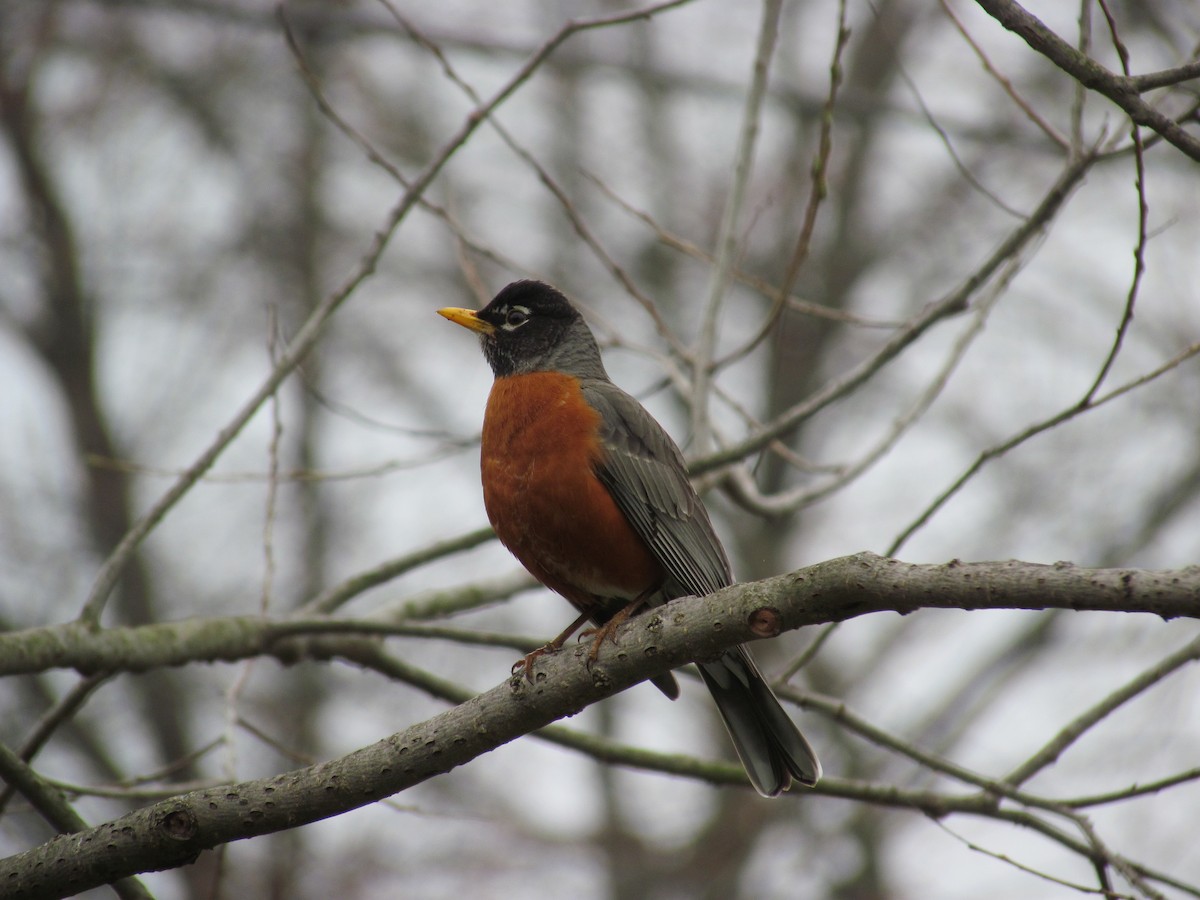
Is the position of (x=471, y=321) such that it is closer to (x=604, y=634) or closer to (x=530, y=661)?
A: (x=530, y=661)

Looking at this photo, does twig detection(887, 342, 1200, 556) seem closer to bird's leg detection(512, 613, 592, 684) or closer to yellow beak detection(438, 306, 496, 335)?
bird's leg detection(512, 613, 592, 684)

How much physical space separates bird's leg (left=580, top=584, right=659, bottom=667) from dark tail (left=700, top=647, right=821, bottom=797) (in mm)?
385

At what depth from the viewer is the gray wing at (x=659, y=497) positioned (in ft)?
16.0

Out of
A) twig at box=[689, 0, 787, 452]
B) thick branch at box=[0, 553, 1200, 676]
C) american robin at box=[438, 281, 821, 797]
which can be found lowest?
thick branch at box=[0, 553, 1200, 676]

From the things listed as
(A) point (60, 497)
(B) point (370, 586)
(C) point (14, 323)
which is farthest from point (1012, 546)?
(C) point (14, 323)

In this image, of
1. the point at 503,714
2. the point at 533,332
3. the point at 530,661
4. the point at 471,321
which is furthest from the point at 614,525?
the point at 471,321

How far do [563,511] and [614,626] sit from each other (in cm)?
108

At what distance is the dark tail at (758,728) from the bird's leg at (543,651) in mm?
587

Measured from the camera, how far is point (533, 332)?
6.19 m

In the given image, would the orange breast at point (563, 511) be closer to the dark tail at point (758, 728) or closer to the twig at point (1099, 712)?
the dark tail at point (758, 728)

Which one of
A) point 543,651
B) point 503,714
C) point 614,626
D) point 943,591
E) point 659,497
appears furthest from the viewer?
point 659,497

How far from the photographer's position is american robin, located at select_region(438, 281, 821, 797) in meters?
4.79

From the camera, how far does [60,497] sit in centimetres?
1235

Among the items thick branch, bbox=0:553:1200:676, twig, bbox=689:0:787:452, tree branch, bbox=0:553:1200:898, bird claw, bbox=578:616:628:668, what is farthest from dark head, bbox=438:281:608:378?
thick branch, bbox=0:553:1200:676
